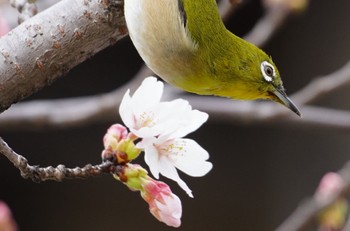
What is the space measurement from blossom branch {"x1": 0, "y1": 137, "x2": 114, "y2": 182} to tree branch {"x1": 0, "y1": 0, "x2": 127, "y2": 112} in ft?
0.19

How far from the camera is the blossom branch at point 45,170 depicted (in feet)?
2.70

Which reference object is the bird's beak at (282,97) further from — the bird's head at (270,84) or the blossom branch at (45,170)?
the blossom branch at (45,170)

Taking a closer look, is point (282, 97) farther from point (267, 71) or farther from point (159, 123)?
point (159, 123)

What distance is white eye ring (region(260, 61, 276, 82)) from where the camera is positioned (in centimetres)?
106

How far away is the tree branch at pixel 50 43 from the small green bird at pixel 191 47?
0.16ft

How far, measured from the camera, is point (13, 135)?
287cm

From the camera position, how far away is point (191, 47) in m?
0.95

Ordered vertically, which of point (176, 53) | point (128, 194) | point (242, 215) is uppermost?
point (176, 53)

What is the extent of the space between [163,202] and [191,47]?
0.73 ft

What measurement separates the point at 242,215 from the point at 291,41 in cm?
86

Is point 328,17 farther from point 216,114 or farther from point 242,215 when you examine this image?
point 216,114

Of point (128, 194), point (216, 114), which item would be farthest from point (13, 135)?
point (216, 114)

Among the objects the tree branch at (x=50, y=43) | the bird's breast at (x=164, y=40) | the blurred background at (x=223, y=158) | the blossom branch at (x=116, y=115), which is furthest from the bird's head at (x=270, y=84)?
the blurred background at (x=223, y=158)

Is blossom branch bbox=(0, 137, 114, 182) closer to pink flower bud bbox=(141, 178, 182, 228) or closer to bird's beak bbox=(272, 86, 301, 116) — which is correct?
pink flower bud bbox=(141, 178, 182, 228)
